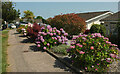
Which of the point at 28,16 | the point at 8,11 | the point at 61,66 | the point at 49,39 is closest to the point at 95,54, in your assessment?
the point at 61,66

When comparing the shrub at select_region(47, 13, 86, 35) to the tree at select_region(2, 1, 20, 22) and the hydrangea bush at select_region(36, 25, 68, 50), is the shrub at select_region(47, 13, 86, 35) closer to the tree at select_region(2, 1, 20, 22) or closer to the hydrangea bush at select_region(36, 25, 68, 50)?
the hydrangea bush at select_region(36, 25, 68, 50)

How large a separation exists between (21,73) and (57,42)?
16.7ft

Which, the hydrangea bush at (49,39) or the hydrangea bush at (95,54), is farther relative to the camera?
the hydrangea bush at (49,39)

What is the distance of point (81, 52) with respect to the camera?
5906 mm

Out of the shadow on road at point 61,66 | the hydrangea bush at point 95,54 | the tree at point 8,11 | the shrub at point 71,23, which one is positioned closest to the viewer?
the hydrangea bush at point 95,54

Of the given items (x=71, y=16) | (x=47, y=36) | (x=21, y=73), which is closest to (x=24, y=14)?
(x=71, y=16)

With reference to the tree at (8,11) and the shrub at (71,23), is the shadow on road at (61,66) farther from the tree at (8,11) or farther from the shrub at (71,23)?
the tree at (8,11)

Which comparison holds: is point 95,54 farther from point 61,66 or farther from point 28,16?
point 28,16

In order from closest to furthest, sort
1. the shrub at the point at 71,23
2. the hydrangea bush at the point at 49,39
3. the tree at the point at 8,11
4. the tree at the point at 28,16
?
1. the hydrangea bush at the point at 49,39
2. the shrub at the point at 71,23
3. the tree at the point at 8,11
4. the tree at the point at 28,16

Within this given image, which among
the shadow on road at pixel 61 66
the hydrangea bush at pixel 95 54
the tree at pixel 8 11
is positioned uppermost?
the tree at pixel 8 11

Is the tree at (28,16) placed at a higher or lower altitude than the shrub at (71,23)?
higher

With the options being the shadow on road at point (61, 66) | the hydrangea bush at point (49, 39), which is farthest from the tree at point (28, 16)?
the shadow on road at point (61, 66)

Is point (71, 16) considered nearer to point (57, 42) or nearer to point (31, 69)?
point (57, 42)

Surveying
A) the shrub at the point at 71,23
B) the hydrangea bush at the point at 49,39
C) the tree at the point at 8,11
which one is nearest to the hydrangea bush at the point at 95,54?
the hydrangea bush at the point at 49,39
